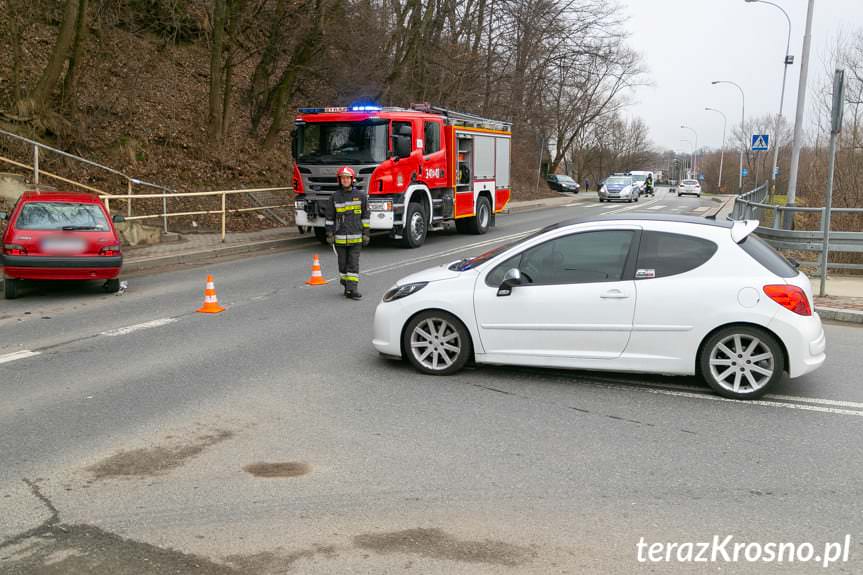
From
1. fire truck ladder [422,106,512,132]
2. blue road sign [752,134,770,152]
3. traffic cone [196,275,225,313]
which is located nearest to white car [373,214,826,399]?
traffic cone [196,275,225,313]

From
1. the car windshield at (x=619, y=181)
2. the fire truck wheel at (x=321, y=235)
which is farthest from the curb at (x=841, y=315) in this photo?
the car windshield at (x=619, y=181)

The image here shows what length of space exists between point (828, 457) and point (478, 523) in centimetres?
261

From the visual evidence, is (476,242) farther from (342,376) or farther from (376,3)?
(376,3)

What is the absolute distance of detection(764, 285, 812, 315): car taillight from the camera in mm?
6250

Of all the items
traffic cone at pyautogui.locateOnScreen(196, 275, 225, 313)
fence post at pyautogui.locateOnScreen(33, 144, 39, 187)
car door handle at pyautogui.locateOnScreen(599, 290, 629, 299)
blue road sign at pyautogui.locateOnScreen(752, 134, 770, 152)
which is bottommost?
traffic cone at pyautogui.locateOnScreen(196, 275, 225, 313)

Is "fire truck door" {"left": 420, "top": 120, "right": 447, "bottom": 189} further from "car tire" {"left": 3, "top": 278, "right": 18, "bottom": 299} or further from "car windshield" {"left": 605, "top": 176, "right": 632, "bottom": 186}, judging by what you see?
"car windshield" {"left": 605, "top": 176, "right": 632, "bottom": 186}

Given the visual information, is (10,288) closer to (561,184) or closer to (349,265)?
(349,265)

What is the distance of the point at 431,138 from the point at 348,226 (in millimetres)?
7806

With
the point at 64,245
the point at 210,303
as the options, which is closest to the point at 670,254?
the point at 210,303

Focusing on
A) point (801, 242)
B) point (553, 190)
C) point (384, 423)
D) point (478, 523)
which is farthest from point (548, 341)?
point (553, 190)

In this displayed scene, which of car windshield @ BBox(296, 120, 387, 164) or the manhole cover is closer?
the manhole cover

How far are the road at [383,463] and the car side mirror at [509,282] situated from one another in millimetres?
821

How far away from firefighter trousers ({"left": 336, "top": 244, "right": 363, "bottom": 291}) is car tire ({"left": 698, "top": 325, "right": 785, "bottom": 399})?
230 inches

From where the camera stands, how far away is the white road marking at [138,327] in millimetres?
8984
